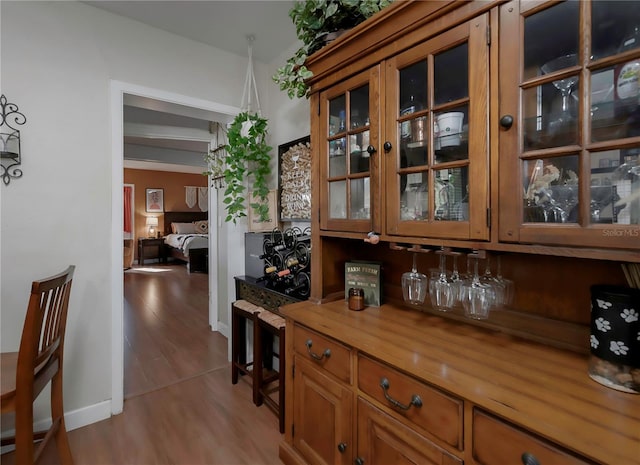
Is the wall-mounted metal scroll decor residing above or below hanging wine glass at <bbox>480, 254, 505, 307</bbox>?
above

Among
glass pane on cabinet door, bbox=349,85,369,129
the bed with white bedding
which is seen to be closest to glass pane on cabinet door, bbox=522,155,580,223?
glass pane on cabinet door, bbox=349,85,369,129

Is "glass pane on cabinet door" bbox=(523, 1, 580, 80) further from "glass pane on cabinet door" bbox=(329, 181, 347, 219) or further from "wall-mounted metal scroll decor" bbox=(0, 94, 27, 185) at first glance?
"wall-mounted metal scroll decor" bbox=(0, 94, 27, 185)

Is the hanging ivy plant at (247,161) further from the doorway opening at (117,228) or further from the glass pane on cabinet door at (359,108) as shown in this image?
the glass pane on cabinet door at (359,108)

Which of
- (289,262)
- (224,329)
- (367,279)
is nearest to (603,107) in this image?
(367,279)

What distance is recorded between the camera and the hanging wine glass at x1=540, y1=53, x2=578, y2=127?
86 centimetres

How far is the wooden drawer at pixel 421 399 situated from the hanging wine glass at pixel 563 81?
2.85 ft

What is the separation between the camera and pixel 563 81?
879mm

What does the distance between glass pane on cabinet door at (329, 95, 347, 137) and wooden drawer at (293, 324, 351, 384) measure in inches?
39.0

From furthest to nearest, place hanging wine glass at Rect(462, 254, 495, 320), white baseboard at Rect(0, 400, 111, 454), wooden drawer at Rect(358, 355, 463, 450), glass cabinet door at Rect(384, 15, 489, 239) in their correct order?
white baseboard at Rect(0, 400, 111, 454)
hanging wine glass at Rect(462, 254, 495, 320)
glass cabinet door at Rect(384, 15, 489, 239)
wooden drawer at Rect(358, 355, 463, 450)

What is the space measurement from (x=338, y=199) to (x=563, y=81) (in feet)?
3.09

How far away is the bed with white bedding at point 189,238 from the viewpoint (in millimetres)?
7160

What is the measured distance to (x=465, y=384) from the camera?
2.84ft

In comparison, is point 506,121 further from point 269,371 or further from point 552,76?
point 269,371

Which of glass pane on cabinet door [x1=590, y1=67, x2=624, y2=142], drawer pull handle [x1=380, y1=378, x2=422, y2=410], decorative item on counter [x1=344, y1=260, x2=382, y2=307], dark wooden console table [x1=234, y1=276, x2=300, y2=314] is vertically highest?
glass pane on cabinet door [x1=590, y1=67, x2=624, y2=142]
